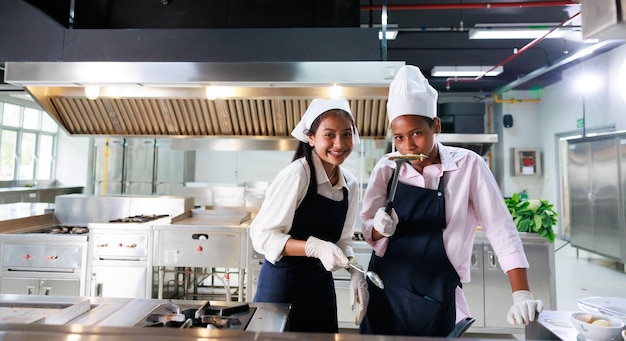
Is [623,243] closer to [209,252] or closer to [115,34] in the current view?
[209,252]

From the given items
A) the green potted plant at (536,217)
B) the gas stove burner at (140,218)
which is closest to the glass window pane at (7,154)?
the gas stove burner at (140,218)

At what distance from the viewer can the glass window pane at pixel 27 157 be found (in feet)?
25.7

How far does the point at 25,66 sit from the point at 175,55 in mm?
1258

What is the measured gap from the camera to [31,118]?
26.2ft

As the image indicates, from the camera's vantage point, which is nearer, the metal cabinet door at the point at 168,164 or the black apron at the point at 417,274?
the black apron at the point at 417,274

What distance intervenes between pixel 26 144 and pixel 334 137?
9899 millimetres

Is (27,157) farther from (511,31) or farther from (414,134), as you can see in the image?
(511,31)

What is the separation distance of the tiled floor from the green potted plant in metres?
1.03

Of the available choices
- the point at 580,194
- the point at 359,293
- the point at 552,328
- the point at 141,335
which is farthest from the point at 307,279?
the point at 580,194

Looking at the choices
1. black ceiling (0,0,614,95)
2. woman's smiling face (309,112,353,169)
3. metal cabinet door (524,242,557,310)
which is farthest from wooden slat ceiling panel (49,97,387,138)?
woman's smiling face (309,112,353,169)

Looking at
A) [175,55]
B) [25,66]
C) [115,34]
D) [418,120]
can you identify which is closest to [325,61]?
[175,55]

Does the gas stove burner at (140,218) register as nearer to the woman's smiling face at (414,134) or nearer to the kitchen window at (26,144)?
the woman's smiling face at (414,134)

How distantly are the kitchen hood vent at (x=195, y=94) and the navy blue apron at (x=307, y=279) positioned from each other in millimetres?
1417

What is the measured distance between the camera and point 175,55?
106 inches
